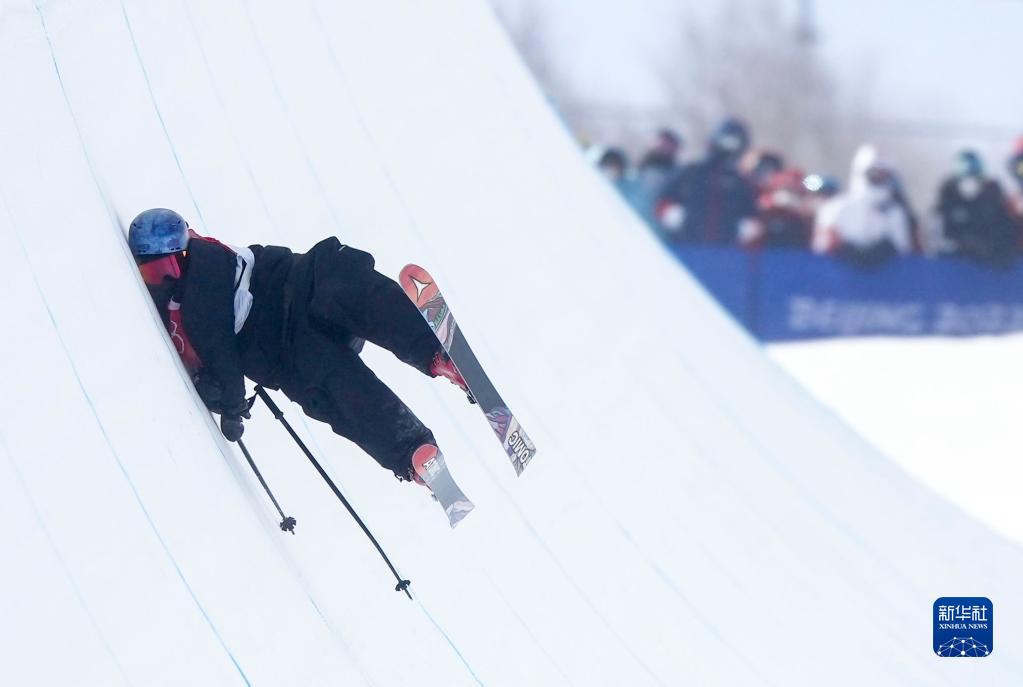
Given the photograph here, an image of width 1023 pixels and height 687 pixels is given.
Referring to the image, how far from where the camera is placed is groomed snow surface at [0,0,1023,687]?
12.4 ft

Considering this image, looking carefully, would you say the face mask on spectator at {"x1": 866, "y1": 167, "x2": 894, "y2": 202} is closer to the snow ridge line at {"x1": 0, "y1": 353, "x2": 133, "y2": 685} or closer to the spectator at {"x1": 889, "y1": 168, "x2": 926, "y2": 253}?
the spectator at {"x1": 889, "y1": 168, "x2": 926, "y2": 253}

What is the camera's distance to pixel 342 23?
6.37m

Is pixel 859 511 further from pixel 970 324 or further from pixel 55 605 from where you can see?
pixel 970 324

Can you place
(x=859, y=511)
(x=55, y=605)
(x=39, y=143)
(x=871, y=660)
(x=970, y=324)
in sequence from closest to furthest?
(x=55, y=605)
(x=39, y=143)
(x=871, y=660)
(x=859, y=511)
(x=970, y=324)

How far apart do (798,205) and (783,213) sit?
0.17 meters

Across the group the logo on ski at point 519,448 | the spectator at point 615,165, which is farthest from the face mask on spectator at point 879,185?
the logo on ski at point 519,448

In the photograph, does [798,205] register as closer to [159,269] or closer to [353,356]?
[353,356]

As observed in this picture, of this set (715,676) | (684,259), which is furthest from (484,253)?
(684,259)

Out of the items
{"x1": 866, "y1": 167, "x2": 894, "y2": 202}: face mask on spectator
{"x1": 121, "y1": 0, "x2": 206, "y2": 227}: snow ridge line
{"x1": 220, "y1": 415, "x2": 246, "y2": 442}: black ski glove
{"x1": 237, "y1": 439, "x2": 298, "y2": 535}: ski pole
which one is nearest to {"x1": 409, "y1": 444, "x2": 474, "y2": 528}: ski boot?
{"x1": 237, "y1": 439, "x2": 298, "y2": 535}: ski pole

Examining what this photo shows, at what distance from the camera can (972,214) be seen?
11.7 meters

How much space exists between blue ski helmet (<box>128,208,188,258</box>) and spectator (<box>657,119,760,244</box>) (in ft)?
20.5

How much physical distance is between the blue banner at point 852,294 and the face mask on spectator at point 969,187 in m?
0.52

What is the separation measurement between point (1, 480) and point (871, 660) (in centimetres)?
349

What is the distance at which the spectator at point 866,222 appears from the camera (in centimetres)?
1098
